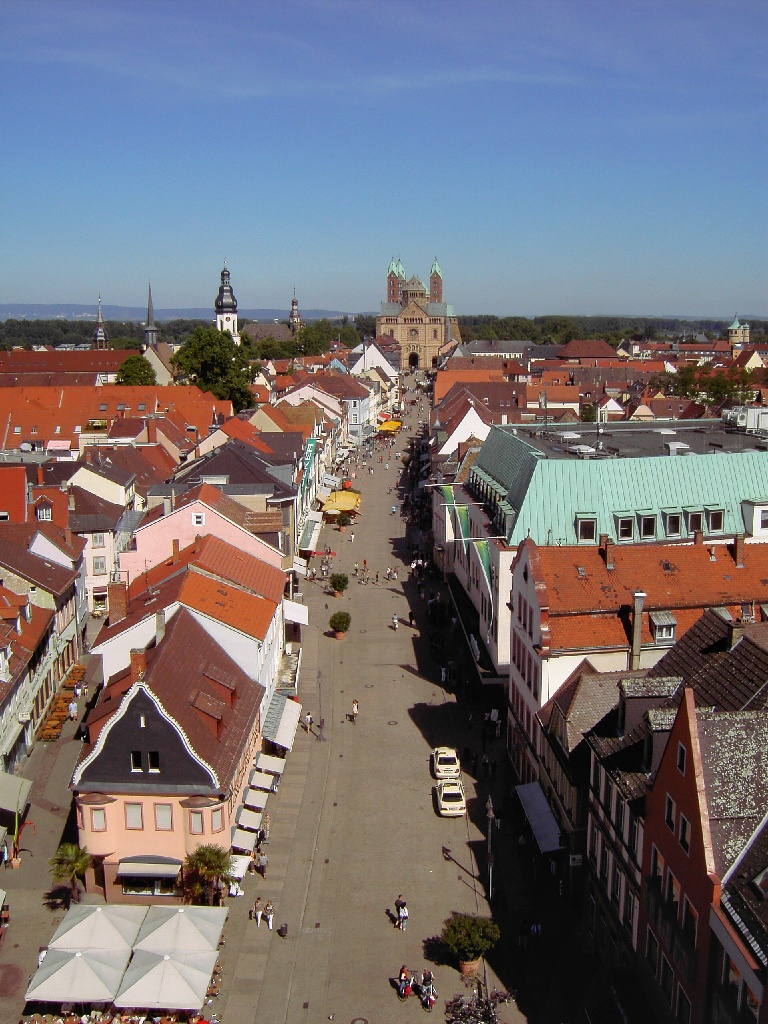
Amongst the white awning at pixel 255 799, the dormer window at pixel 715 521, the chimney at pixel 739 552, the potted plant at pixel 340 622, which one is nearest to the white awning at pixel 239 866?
the white awning at pixel 255 799

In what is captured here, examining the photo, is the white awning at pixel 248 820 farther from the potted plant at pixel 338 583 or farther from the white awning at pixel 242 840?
the potted plant at pixel 338 583

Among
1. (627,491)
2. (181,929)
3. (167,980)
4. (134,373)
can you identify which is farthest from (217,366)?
(167,980)

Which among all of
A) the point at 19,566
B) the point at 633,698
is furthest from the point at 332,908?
the point at 19,566

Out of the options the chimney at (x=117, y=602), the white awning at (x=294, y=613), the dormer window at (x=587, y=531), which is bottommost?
the white awning at (x=294, y=613)

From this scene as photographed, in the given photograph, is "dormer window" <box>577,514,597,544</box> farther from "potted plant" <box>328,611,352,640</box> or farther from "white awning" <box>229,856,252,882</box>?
"white awning" <box>229,856,252,882</box>

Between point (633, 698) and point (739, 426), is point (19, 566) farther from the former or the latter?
point (739, 426)
